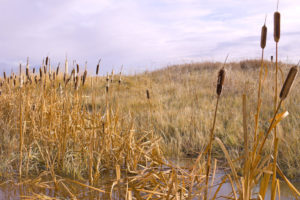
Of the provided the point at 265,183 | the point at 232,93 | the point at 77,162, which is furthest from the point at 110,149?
the point at 232,93

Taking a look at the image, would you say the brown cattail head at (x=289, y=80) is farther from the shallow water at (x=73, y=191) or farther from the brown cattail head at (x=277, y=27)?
the shallow water at (x=73, y=191)

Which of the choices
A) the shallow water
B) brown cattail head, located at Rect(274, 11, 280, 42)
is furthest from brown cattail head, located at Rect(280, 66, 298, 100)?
the shallow water

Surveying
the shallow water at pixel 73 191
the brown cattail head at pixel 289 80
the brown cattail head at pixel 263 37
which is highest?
the brown cattail head at pixel 263 37

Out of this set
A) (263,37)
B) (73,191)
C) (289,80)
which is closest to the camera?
(289,80)

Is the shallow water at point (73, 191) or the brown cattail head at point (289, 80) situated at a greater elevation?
the brown cattail head at point (289, 80)

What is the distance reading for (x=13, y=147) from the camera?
108 inches

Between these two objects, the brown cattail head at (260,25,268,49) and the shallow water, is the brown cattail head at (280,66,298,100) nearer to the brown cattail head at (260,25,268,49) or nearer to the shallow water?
the brown cattail head at (260,25,268,49)

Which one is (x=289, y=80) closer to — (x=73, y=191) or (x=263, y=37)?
(x=263, y=37)

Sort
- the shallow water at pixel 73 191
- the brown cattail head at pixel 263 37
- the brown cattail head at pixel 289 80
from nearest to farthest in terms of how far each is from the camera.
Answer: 1. the brown cattail head at pixel 289 80
2. the brown cattail head at pixel 263 37
3. the shallow water at pixel 73 191

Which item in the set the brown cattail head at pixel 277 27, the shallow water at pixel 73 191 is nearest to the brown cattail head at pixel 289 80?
the brown cattail head at pixel 277 27

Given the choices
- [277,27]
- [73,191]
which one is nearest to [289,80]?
[277,27]

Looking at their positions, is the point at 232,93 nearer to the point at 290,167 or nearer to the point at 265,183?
the point at 290,167

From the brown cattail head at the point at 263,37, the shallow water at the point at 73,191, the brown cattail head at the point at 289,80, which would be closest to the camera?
the brown cattail head at the point at 289,80

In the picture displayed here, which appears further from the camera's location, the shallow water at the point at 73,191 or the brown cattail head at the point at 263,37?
the shallow water at the point at 73,191
